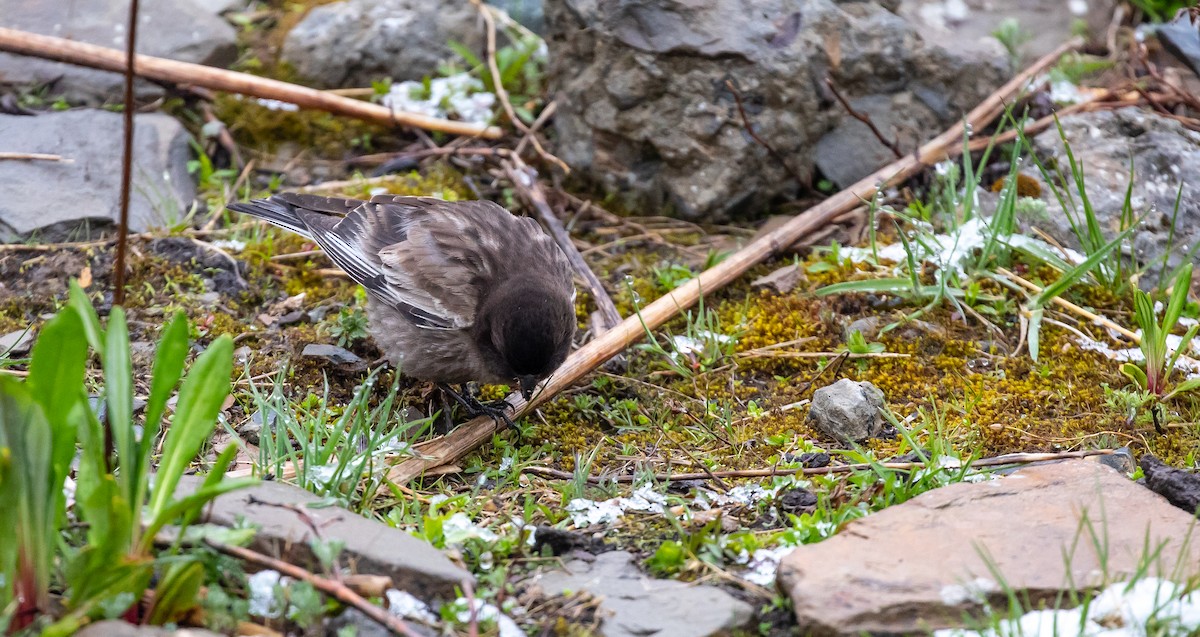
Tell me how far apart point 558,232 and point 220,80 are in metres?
2.44

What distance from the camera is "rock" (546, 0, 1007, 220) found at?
6.23 meters

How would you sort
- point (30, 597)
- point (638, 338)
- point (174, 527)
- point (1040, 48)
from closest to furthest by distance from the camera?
point (30, 597) → point (174, 527) → point (638, 338) → point (1040, 48)

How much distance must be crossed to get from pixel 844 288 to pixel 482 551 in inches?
97.1

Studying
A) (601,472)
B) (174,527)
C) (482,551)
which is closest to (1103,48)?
(601,472)

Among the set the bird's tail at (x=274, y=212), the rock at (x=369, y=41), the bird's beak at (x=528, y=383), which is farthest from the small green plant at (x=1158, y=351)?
the rock at (x=369, y=41)

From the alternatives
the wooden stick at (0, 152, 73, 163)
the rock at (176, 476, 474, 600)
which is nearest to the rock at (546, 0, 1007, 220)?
the wooden stick at (0, 152, 73, 163)

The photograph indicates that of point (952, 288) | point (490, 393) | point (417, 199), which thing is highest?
point (417, 199)

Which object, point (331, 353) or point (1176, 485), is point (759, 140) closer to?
point (331, 353)

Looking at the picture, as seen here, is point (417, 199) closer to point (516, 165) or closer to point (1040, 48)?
point (516, 165)

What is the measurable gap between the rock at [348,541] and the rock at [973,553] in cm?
105

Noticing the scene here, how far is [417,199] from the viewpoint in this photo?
18.4 feet

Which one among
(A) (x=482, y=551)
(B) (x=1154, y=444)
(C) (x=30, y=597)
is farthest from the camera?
(B) (x=1154, y=444)

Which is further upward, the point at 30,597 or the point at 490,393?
the point at 30,597

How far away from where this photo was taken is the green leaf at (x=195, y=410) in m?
3.10
